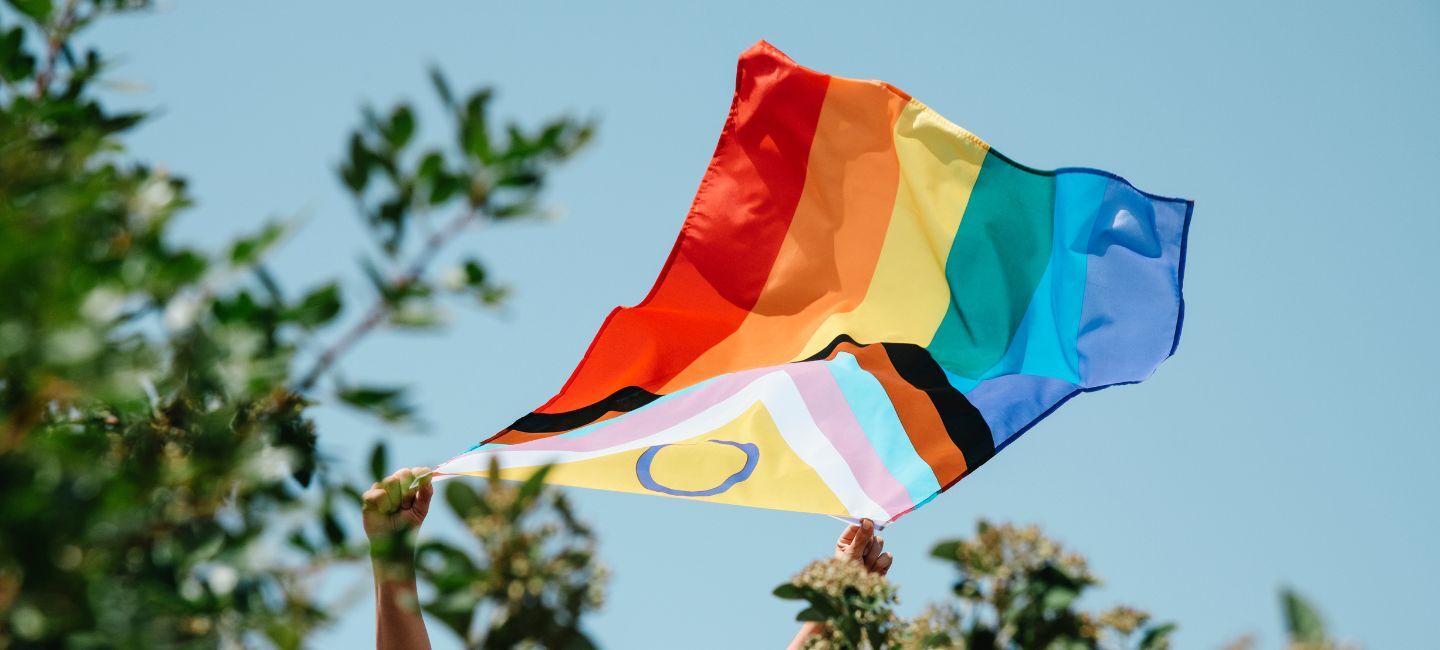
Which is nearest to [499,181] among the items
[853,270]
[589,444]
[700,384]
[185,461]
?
[185,461]

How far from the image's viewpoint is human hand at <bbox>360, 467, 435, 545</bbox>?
306 cm

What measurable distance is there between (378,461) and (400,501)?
0.80 m

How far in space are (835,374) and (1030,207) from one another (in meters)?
1.48

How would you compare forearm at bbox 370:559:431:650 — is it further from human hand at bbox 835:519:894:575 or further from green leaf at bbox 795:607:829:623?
human hand at bbox 835:519:894:575

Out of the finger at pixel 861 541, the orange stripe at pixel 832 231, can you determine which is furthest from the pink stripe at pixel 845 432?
the finger at pixel 861 541

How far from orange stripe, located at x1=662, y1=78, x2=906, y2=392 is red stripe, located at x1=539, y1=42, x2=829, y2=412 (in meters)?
0.07

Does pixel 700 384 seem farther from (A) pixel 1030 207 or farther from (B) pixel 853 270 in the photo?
(A) pixel 1030 207

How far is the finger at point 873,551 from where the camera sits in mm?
4742

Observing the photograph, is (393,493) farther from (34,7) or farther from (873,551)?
(873,551)

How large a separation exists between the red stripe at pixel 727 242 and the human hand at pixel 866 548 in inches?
83.5

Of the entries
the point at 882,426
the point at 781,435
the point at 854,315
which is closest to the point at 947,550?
the point at 781,435

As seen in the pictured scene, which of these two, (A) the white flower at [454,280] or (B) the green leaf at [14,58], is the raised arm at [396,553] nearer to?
(A) the white flower at [454,280]

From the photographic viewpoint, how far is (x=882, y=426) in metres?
6.55

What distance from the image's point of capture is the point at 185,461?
2188 millimetres
